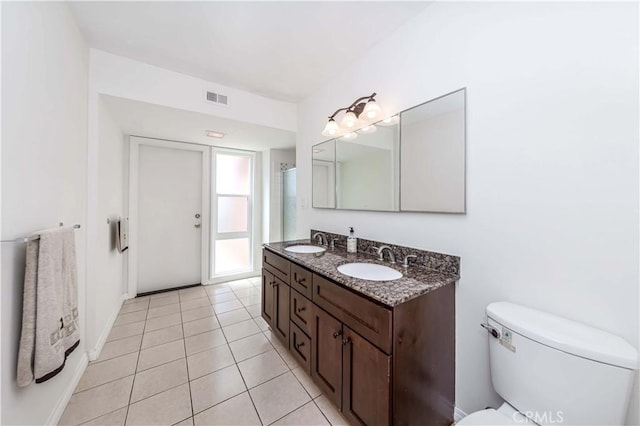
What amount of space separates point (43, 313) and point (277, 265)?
1241 mm

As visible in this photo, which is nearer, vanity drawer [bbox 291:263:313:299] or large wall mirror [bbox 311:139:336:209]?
vanity drawer [bbox 291:263:313:299]

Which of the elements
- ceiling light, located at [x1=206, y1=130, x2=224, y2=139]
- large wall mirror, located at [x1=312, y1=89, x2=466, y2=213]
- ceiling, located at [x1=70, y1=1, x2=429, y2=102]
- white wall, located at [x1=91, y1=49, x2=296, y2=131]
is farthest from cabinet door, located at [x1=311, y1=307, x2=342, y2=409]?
ceiling light, located at [x1=206, y1=130, x2=224, y2=139]

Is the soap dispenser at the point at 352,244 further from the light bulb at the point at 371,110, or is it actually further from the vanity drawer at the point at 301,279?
the light bulb at the point at 371,110

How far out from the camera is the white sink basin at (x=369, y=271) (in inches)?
52.9

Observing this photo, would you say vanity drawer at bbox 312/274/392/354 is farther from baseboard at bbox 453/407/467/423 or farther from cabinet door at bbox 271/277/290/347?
baseboard at bbox 453/407/467/423

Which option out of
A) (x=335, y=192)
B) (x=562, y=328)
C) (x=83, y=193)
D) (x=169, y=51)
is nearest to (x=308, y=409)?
(x=562, y=328)

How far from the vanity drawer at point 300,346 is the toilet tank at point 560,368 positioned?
39.7 inches

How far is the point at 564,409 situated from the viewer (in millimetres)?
809

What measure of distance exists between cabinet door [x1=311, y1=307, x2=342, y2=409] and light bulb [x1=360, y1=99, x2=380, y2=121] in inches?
55.4

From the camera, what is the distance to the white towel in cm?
96

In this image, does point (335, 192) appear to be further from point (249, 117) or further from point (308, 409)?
point (308, 409)

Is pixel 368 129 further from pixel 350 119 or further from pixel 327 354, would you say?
pixel 327 354

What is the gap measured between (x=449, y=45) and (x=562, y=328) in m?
1.49

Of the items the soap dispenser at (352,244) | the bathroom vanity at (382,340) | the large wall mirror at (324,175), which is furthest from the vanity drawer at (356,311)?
the large wall mirror at (324,175)
